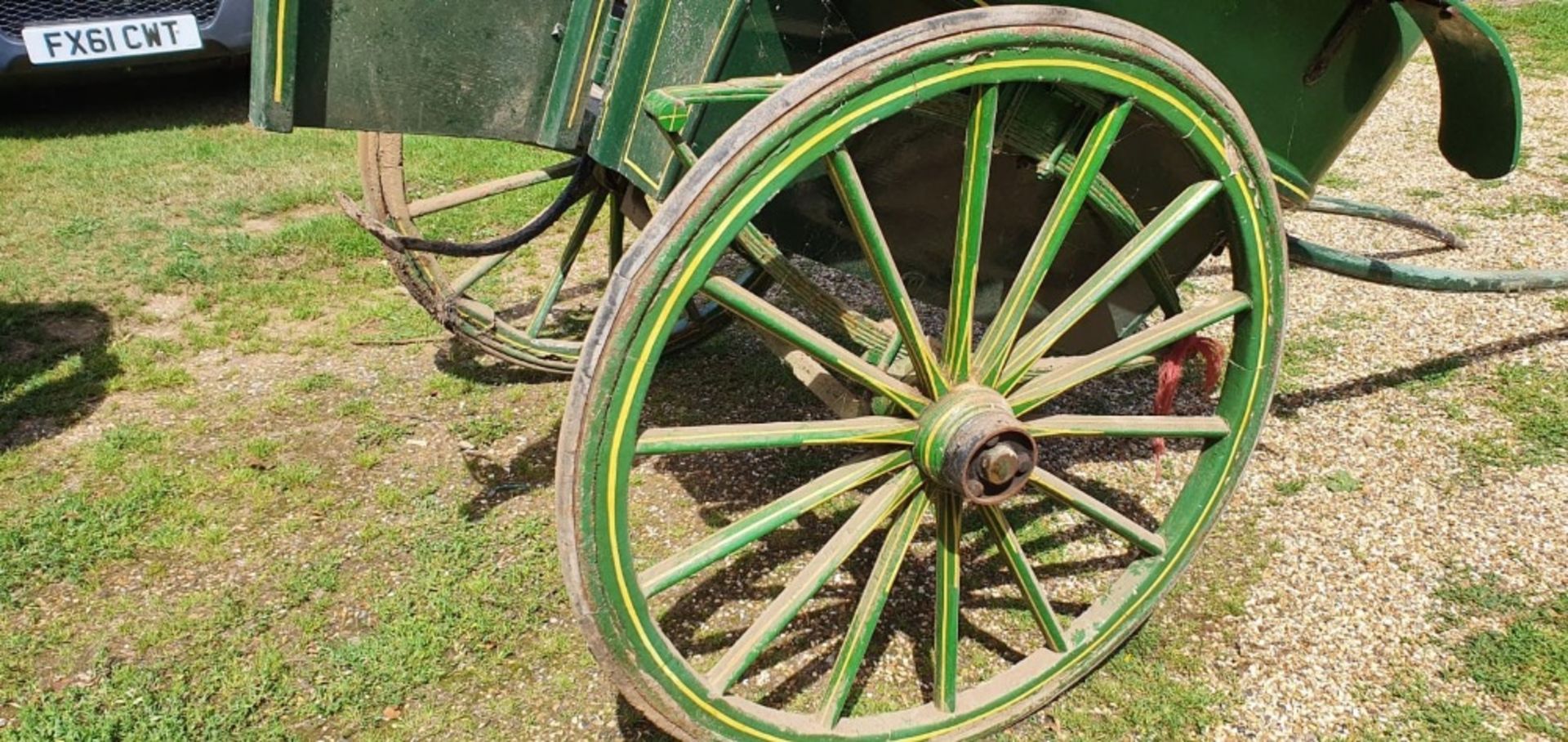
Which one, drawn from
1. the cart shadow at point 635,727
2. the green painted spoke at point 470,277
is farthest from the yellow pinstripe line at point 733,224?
the green painted spoke at point 470,277

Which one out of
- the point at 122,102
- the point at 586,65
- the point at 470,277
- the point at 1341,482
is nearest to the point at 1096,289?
the point at 586,65

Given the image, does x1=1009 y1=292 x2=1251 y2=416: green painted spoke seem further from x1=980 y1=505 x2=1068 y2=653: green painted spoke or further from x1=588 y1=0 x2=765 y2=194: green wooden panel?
x1=588 y1=0 x2=765 y2=194: green wooden panel

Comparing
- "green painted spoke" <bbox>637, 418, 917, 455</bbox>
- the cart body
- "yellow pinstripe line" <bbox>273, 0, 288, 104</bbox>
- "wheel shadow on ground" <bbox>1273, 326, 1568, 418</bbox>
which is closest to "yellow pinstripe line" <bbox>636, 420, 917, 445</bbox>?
"green painted spoke" <bbox>637, 418, 917, 455</bbox>

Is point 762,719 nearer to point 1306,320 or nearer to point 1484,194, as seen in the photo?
point 1306,320

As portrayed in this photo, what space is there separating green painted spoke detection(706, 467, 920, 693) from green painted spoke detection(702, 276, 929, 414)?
15cm

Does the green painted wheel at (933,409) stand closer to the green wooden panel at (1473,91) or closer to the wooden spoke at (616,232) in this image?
the green wooden panel at (1473,91)

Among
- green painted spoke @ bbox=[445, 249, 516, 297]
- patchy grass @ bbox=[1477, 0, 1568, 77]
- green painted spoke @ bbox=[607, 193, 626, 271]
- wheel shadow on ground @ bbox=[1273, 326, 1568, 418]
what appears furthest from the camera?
patchy grass @ bbox=[1477, 0, 1568, 77]

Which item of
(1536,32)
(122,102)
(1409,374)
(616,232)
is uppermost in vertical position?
(1536,32)

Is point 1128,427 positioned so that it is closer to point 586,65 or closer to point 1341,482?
point 586,65

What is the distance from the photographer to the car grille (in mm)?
5945

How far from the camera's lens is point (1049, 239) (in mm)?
1954

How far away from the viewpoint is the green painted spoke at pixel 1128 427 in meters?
2.08

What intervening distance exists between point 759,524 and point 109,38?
5896mm

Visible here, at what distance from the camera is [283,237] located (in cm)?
Result: 502
